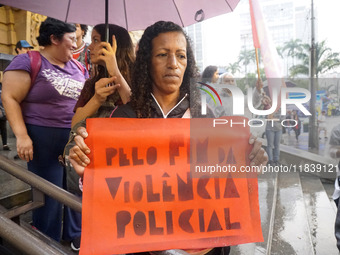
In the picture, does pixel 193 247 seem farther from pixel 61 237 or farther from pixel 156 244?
pixel 61 237

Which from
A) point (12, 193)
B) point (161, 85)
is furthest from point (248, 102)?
point (12, 193)

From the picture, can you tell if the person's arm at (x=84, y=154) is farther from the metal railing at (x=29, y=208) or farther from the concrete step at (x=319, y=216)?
the concrete step at (x=319, y=216)

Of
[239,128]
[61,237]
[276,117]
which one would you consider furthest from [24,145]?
[276,117]

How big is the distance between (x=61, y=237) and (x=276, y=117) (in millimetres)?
1908

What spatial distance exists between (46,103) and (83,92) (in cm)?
53

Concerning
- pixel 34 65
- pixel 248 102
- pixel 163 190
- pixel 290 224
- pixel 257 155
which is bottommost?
pixel 290 224

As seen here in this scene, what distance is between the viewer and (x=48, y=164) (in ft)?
6.30

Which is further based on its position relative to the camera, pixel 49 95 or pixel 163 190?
pixel 49 95

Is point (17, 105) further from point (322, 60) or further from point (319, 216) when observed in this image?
point (322, 60)

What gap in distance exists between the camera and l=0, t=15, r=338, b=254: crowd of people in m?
1.04

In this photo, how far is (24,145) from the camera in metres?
1.72

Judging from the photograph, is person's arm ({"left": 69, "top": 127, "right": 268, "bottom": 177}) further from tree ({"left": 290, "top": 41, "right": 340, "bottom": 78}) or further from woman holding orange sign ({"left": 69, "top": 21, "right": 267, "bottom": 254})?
tree ({"left": 290, "top": 41, "right": 340, "bottom": 78})

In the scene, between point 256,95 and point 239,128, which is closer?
point 239,128

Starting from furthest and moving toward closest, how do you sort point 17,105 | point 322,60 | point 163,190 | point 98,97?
1. point 322,60
2. point 17,105
3. point 98,97
4. point 163,190
